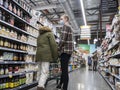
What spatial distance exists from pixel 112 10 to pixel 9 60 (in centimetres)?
1177

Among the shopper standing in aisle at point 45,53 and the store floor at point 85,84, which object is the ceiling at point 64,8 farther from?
the shopper standing in aisle at point 45,53

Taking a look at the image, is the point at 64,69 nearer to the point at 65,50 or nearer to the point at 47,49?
the point at 65,50

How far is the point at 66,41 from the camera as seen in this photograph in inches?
149

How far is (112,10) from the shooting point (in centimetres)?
1363

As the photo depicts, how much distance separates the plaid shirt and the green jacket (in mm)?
182

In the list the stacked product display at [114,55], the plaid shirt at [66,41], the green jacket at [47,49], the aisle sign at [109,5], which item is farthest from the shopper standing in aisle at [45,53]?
the aisle sign at [109,5]

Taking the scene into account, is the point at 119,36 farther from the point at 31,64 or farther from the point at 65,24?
the point at 31,64

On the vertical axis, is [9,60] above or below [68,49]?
below

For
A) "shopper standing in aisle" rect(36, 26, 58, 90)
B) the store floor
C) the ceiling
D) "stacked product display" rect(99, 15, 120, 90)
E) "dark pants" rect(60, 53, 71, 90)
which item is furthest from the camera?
the ceiling

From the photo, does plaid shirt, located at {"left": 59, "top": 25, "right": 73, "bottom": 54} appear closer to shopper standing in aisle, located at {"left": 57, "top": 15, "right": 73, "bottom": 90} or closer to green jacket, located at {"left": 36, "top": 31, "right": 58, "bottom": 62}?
shopper standing in aisle, located at {"left": 57, "top": 15, "right": 73, "bottom": 90}

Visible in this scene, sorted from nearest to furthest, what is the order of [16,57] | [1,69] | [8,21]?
[1,69], [8,21], [16,57]

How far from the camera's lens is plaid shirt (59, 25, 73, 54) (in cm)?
373

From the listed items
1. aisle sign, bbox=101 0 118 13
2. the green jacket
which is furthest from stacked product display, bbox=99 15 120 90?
aisle sign, bbox=101 0 118 13

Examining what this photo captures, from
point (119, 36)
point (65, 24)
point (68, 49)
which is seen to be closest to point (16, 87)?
point (68, 49)
